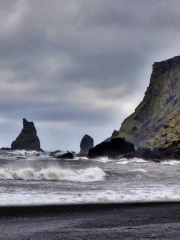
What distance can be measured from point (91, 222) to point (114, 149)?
85.4 m

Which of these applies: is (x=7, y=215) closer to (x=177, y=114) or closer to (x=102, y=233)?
(x=102, y=233)

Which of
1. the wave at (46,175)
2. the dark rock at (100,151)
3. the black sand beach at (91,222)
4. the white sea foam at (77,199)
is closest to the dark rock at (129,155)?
the dark rock at (100,151)

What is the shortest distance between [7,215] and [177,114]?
16938 centimetres

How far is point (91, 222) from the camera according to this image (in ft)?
31.2

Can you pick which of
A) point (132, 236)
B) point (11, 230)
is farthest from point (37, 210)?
point (132, 236)

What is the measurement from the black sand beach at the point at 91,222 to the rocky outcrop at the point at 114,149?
7946cm

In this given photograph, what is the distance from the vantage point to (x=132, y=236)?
24.9 ft

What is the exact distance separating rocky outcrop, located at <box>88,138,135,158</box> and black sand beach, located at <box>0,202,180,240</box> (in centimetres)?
7946

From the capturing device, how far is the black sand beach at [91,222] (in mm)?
7719

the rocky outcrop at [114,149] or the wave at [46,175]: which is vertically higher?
the rocky outcrop at [114,149]

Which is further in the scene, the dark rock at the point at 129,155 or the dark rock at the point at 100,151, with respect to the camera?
the dark rock at the point at 100,151

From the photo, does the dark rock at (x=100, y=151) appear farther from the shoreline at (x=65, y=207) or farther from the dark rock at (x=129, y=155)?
the shoreline at (x=65, y=207)

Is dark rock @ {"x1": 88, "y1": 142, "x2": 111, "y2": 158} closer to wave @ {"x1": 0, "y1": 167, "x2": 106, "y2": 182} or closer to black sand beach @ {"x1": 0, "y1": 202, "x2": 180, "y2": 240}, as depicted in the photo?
wave @ {"x1": 0, "y1": 167, "x2": 106, "y2": 182}

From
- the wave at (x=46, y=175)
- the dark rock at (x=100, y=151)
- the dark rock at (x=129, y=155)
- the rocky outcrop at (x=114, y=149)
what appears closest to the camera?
the wave at (x=46, y=175)
